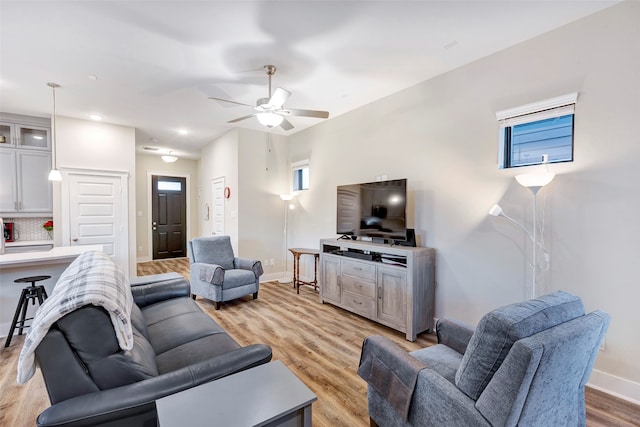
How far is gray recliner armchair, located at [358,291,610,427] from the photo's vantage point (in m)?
1.09

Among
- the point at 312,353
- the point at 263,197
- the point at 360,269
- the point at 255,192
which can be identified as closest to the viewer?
the point at 312,353

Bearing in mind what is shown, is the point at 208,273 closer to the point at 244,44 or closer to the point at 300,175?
the point at 300,175

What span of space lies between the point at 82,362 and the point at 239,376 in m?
0.65

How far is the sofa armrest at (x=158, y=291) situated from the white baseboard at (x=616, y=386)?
3.75m

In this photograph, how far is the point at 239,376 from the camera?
124cm

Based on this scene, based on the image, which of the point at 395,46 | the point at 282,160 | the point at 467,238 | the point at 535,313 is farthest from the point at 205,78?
the point at 535,313

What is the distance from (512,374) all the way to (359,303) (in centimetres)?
265

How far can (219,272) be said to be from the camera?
3910 mm

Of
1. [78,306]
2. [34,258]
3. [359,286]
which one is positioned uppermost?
[78,306]

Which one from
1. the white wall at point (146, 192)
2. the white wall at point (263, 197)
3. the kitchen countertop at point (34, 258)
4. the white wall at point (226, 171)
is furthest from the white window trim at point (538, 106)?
the white wall at point (146, 192)

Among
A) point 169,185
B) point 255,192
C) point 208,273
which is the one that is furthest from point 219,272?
point 169,185

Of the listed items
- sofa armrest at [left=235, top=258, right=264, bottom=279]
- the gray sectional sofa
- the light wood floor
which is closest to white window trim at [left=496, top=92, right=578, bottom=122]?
the light wood floor

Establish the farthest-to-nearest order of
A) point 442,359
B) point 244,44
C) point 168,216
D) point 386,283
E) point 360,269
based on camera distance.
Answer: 1. point 168,216
2. point 360,269
3. point 386,283
4. point 244,44
5. point 442,359

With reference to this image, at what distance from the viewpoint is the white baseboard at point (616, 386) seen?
2096 millimetres
